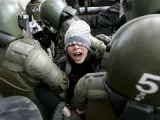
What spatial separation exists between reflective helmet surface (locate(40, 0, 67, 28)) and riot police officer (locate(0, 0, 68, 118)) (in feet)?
1.28

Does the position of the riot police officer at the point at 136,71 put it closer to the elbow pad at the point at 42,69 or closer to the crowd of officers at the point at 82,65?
the crowd of officers at the point at 82,65

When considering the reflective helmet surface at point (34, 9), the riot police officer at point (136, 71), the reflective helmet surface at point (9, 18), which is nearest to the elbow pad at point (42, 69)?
the reflective helmet surface at point (9, 18)

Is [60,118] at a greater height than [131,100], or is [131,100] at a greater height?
[131,100]

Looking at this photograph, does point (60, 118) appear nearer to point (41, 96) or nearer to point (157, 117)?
point (41, 96)

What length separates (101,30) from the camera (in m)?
2.79

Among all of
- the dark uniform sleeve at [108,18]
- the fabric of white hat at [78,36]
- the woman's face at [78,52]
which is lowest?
the dark uniform sleeve at [108,18]

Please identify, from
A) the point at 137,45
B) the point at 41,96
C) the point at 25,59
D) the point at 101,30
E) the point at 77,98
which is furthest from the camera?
the point at 101,30

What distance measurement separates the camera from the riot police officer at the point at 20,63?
1351mm

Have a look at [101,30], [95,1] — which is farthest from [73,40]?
[95,1]

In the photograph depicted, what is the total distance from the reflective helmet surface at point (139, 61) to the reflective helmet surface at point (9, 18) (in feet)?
2.65

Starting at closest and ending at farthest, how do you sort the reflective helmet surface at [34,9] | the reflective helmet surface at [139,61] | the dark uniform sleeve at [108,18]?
the reflective helmet surface at [139,61], the dark uniform sleeve at [108,18], the reflective helmet surface at [34,9]

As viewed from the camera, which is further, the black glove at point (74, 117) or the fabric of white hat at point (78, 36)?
the fabric of white hat at point (78, 36)

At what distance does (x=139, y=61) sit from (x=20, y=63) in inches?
29.1

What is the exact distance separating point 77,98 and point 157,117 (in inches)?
18.1
